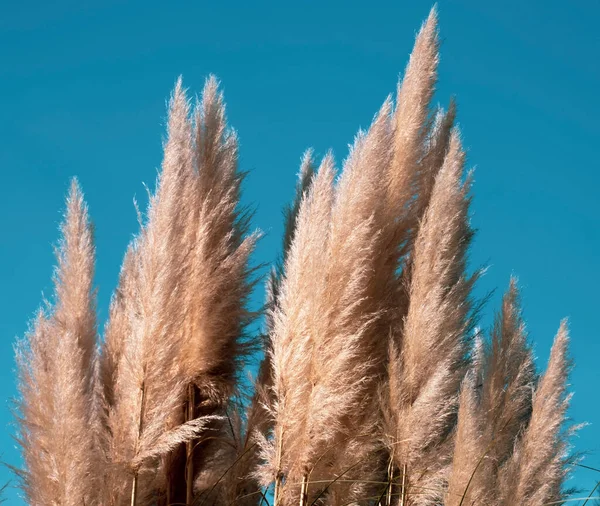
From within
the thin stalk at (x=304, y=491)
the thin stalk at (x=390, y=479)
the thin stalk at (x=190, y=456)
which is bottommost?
the thin stalk at (x=304, y=491)

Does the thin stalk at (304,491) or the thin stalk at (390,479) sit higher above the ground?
the thin stalk at (390,479)

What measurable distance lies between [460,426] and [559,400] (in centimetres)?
105

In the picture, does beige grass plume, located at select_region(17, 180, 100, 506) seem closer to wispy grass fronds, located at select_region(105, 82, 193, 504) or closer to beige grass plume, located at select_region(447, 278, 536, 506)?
wispy grass fronds, located at select_region(105, 82, 193, 504)

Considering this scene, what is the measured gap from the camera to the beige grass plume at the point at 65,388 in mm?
4250

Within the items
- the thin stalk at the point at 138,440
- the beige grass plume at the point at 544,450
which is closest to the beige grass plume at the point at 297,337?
the thin stalk at the point at 138,440

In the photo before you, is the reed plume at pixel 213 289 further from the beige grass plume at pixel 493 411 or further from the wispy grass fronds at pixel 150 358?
the beige grass plume at pixel 493 411

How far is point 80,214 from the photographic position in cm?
512

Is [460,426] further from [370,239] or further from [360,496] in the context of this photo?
[370,239]

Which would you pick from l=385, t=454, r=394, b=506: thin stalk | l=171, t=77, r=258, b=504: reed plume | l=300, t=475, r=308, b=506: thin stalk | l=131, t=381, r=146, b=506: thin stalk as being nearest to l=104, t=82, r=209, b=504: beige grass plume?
l=131, t=381, r=146, b=506: thin stalk

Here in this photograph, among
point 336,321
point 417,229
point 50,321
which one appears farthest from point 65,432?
point 417,229

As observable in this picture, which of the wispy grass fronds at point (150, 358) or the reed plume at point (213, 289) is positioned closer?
the wispy grass fronds at point (150, 358)

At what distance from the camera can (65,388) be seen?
4.32 metres

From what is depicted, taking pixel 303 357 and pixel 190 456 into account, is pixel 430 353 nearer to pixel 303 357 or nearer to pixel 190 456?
pixel 303 357

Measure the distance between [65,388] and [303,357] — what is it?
105cm
